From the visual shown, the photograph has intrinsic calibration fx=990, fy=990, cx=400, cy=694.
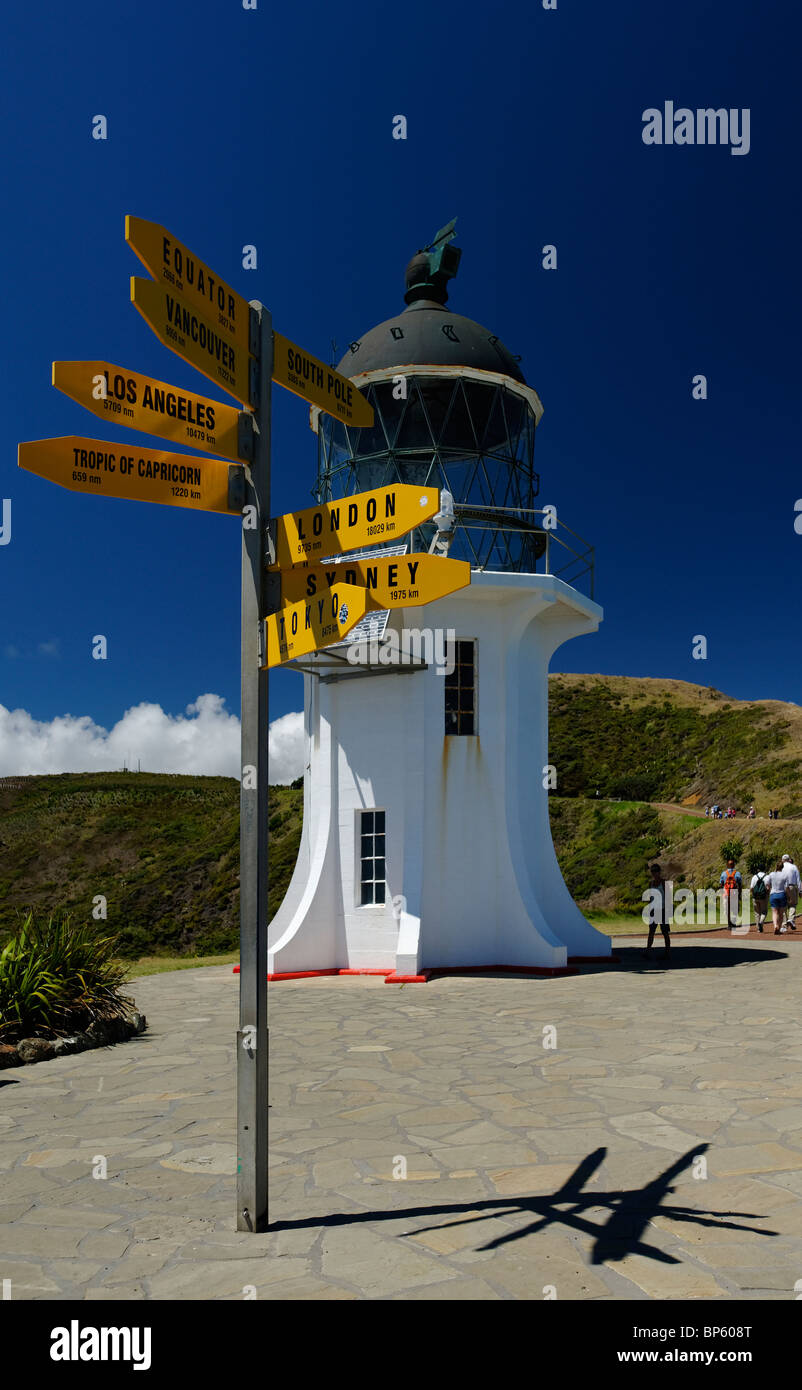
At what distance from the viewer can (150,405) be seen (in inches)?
172

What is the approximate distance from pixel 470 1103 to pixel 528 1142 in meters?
0.97

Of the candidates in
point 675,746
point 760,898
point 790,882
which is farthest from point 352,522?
point 675,746

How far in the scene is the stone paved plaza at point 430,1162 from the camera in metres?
3.78

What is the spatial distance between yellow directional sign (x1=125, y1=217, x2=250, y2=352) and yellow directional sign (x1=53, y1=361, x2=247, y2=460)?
0.34m

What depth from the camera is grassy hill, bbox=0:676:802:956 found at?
132 feet

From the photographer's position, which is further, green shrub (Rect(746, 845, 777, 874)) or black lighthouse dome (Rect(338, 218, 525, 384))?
green shrub (Rect(746, 845, 777, 874))

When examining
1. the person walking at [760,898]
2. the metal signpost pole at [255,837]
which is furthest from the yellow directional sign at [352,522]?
the person walking at [760,898]

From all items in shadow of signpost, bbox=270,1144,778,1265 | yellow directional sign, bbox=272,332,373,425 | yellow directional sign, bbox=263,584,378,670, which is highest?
yellow directional sign, bbox=272,332,373,425

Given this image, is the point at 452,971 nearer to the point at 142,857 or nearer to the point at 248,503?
the point at 248,503

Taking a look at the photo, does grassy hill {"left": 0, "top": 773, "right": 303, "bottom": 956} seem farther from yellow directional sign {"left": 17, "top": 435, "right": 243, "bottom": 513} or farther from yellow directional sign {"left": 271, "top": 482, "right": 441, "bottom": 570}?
yellow directional sign {"left": 271, "top": 482, "right": 441, "bottom": 570}

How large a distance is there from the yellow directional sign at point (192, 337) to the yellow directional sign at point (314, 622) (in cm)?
107
